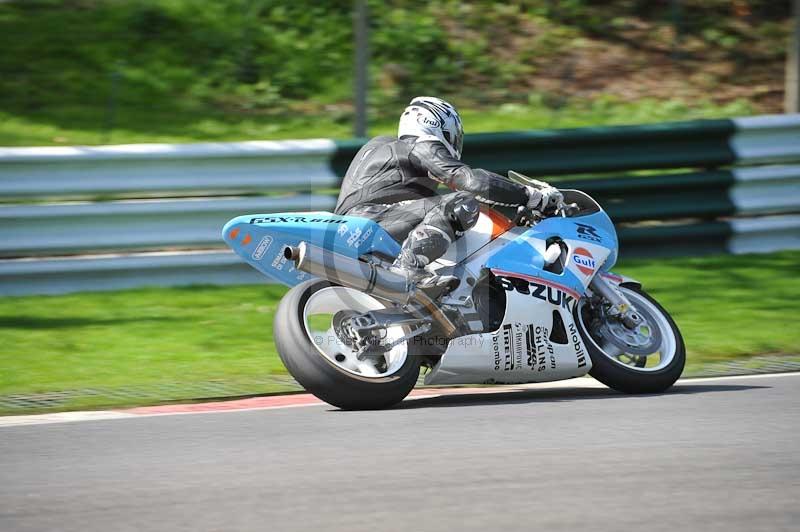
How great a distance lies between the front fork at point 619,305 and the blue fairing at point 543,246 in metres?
0.11

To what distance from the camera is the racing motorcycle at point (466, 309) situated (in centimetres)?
589

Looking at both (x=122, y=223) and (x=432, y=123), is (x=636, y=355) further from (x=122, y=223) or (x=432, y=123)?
(x=122, y=223)

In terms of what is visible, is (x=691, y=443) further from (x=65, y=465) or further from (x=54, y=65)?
(x=54, y=65)

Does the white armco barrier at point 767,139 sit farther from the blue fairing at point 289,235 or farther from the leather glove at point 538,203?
the blue fairing at point 289,235

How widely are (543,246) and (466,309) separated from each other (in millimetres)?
570

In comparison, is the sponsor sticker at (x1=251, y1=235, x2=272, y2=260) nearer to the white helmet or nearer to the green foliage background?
the white helmet

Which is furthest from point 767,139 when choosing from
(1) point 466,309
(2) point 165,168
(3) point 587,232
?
(1) point 466,309

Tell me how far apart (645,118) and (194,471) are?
31.1ft

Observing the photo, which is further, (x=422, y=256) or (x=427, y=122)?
(x=427, y=122)

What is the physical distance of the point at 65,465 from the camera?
16.3 ft

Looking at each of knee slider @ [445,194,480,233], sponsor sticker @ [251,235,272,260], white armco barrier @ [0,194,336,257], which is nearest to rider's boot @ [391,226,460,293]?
knee slider @ [445,194,480,233]

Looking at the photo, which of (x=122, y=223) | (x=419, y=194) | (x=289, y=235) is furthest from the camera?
(x=122, y=223)

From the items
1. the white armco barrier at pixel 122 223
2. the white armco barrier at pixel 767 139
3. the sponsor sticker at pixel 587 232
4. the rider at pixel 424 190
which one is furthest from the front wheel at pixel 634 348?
the white armco barrier at pixel 767 139

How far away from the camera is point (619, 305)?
6641 millimetres
